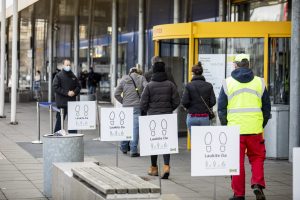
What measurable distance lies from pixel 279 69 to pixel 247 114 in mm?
5487

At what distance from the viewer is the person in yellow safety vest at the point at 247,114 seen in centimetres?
930

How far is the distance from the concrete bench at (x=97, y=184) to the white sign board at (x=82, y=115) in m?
5.05

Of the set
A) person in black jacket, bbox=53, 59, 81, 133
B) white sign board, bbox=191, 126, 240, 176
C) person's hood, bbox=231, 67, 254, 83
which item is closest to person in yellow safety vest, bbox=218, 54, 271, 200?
person's hood, bbox=231, 67, 254, 83

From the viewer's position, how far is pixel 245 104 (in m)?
9.39

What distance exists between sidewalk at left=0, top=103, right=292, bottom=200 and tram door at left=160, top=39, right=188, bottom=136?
4.26 ft

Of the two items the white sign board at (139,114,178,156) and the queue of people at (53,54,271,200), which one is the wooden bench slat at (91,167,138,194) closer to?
the white sign board at (139,114,178,156)

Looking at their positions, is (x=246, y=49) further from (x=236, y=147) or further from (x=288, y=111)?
(x=236, y=147)

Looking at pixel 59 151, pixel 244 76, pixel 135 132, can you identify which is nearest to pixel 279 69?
pixel 135 132

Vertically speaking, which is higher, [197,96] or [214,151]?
[197,96]

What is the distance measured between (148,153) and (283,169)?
374cm

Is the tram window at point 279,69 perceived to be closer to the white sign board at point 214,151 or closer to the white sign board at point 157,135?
the white sign board at point 157,135

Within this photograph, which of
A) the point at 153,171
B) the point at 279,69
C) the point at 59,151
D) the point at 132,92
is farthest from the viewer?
the point at 279,69

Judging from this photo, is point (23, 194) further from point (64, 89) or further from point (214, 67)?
point (64, 89)

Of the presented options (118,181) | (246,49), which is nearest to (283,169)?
(246,49)
